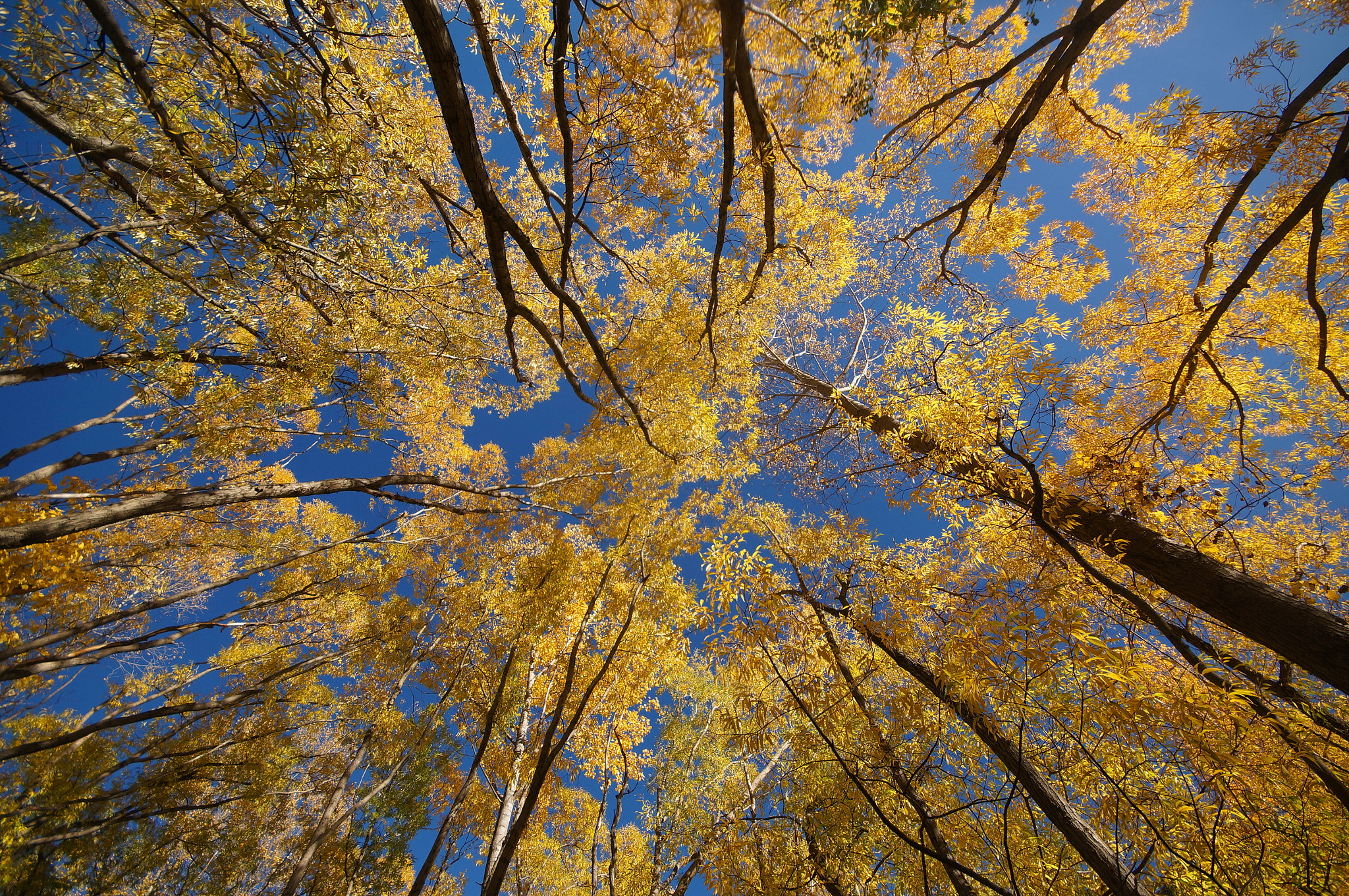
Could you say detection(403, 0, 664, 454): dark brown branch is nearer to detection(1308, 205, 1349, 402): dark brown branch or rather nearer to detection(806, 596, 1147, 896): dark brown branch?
detection(806, 596, 1147, 896): dark brown branch

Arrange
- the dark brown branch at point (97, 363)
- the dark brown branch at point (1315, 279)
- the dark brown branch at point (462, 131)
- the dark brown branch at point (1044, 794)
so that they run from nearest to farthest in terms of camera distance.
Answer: the dark brown branch at point (462, 131) → the dark brown branch at point (1044, 794) → the dark brown branch at point (1315, 279) → the dark brown branch at point (97, 363)

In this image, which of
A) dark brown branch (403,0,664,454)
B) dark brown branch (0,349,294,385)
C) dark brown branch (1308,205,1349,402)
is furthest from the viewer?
dark brown branch (0,349,294,385)

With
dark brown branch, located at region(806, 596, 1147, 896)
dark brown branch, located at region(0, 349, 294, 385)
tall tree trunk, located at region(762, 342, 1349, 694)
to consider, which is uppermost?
dark brown branch, located at region(0, 349, 294, 385)

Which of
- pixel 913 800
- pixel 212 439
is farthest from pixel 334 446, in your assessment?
pixel 913 800

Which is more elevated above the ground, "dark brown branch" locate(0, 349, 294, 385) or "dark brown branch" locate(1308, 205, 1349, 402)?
"dark brown branch" locate(0, 349, 294, 385)

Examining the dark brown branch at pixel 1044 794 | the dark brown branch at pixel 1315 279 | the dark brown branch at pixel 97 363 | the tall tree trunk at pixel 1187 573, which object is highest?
the dark brown branch at pixel 97 363

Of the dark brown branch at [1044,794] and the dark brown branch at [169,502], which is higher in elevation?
the dark brown branch at [169,502]

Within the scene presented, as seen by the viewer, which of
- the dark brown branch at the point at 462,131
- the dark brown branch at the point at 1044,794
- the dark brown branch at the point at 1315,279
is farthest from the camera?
the dark brown branch at the point at 1315,279

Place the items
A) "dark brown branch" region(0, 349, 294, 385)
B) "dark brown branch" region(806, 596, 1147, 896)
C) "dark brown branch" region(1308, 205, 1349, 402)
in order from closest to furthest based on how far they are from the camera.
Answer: "dark brown branch" region(806, 596, 1147, 896) → "dark brown branch" region(1308, 205, 1349, 402) → "dark brown branch" region(0, 349, 294, 385)

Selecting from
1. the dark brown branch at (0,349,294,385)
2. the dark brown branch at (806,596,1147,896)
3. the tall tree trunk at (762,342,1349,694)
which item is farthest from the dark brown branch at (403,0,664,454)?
the dark brown branch at (0,349,294,385)

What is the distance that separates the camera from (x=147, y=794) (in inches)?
244

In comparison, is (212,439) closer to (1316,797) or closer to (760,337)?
(760,337)

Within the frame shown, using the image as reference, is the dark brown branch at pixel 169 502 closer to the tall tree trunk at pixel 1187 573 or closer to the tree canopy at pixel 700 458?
the tree canopy at pixel 700 458

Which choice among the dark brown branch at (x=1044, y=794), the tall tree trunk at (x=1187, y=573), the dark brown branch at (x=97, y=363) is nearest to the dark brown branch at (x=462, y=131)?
the dark brown branch at (x=1044, y=794)
